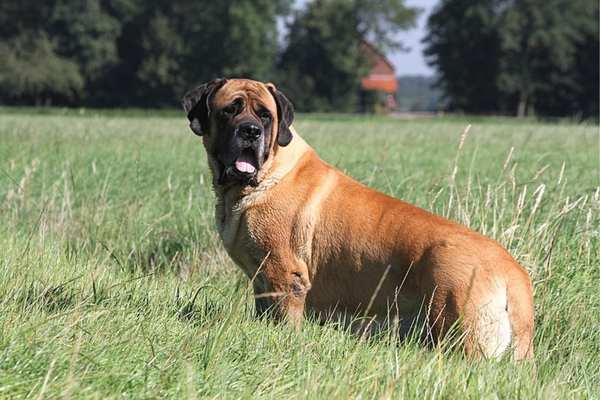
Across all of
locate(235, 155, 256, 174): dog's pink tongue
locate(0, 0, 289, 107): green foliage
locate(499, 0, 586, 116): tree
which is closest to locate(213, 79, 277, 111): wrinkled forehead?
locate(235, 155, 256, 174): dog's pink tongue

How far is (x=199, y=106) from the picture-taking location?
480 cm

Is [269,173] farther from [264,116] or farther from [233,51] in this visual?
[233,51]

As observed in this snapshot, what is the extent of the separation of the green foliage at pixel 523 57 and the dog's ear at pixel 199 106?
60903 millimetres

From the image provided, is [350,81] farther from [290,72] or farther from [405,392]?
[405,392]

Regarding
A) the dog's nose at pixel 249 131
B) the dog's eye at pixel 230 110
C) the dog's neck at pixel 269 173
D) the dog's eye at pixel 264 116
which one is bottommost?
the dog's neck at pixel 269 173

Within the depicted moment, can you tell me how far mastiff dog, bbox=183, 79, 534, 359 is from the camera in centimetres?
401

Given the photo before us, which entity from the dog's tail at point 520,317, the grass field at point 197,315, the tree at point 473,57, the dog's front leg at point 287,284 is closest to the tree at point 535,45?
the tree at point 473,57

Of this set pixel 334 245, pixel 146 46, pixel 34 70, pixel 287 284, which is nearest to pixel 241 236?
pixel 287 284

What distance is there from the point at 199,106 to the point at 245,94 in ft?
0.99

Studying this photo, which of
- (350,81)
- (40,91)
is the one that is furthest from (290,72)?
(40,91)

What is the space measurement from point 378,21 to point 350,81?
6066 mm

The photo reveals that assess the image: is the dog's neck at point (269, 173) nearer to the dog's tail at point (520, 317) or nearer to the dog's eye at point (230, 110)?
the dog's eye at point (230, 110)

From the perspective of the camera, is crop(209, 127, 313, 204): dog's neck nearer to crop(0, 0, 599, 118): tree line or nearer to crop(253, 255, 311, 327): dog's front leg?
crop(253, 255, 311, 327): dog's front leg

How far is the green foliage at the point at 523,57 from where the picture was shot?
63719 millimetres
